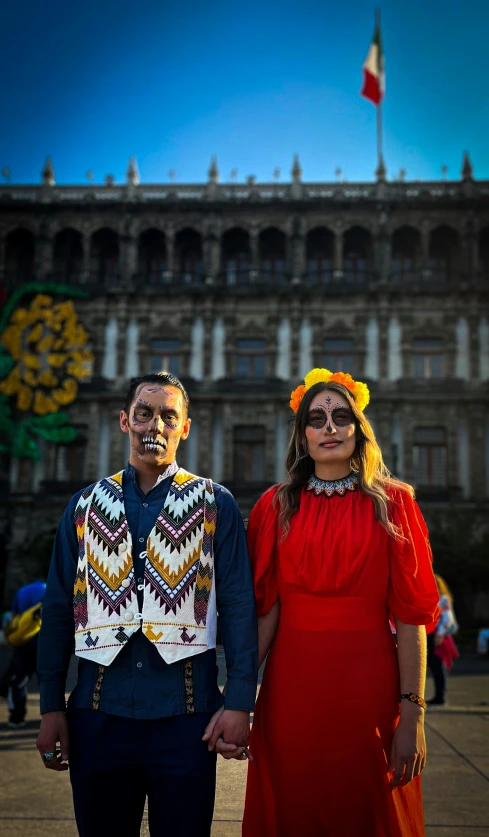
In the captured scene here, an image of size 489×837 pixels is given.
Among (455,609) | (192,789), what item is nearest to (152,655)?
(192,789)

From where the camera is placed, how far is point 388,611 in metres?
3.33

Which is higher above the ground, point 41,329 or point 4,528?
point 41,329

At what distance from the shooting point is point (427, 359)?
1133 inches

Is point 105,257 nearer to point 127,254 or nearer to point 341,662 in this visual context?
point 127,254

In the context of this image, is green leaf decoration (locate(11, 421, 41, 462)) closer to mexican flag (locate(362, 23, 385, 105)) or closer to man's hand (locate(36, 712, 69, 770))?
mexican flag (locate(362, 23, 385, 105))

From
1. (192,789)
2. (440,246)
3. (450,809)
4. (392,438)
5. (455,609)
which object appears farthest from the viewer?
(440,246)

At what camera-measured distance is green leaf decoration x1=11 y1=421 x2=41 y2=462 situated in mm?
28172

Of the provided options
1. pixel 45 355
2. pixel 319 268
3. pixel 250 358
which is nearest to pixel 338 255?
pixel 319 268

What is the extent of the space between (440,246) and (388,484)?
29.0m

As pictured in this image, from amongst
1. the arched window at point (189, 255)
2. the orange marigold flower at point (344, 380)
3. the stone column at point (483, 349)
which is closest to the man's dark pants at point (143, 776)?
the orange marigold flower at point (344, 380)

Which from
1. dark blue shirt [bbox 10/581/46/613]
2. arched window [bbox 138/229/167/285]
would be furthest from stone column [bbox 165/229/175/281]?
dark blue shirt [bbox 10/581/46/613]

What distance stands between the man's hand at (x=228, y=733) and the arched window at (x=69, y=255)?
2924cm

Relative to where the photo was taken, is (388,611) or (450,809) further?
(450,809)

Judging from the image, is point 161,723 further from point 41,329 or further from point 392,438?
point 41,329
